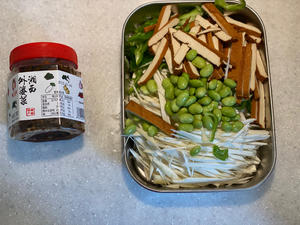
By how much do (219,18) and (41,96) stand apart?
2.52ft

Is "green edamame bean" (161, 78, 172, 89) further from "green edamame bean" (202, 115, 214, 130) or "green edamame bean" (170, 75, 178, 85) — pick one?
"green edamame bean" (202, 115, 214, 130)

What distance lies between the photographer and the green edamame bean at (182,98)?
113 cm

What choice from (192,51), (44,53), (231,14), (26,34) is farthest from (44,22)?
(231,14)

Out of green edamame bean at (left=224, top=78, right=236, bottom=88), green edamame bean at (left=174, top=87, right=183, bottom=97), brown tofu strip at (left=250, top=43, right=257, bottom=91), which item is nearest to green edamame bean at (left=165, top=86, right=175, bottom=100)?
green edamame bean at (left=174, top=87, right=183, bottom=97)

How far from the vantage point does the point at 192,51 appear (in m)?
1.19

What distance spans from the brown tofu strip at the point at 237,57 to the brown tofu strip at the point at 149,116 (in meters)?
0.32

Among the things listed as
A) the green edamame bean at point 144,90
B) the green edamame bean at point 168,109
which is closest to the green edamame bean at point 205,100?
the green edamame bean at point 168,109

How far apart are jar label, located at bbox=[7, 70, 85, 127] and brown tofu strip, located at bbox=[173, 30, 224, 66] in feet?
1.57

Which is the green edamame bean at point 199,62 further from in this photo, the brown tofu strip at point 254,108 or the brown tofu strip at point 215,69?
the brown tofu strip at point 254,108

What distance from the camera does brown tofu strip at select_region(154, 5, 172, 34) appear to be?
1.25 meters

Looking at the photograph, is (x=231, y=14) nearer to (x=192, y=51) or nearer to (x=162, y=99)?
(x=192, y=51)

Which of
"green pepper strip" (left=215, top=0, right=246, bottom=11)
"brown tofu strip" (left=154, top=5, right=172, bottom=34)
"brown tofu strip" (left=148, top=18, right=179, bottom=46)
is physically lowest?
"brown tofu strip" (left=148, top=18, right=179, bottom=46)

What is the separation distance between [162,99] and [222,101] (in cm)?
24

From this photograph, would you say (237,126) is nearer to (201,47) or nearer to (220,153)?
(220,153)
